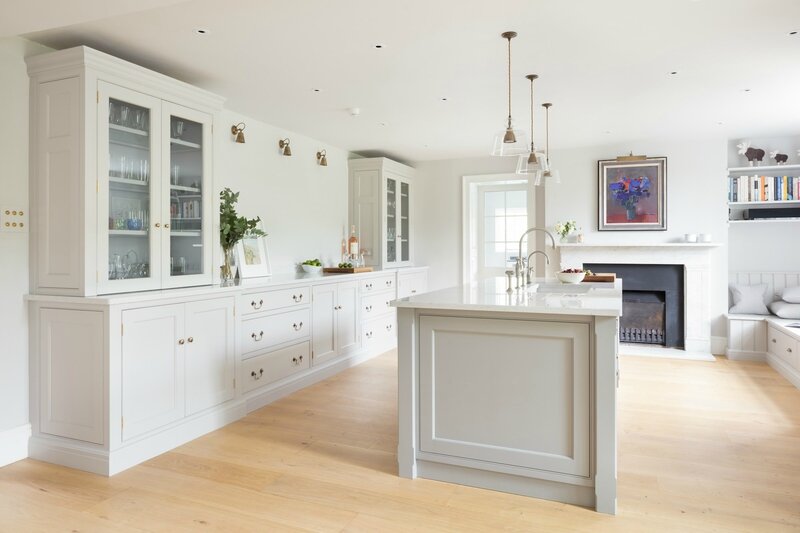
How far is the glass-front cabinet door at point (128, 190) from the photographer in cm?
296

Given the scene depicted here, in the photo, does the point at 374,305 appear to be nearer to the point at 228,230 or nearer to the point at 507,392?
the point at 228,230

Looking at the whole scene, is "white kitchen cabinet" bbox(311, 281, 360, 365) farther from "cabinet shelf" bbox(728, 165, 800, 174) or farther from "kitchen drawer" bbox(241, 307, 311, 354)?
"cabinet shelf" bbox(728, 165, 800, 174)

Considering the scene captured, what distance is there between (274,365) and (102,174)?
190 centimetres

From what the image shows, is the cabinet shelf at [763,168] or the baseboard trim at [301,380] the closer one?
the baseboard trim at [301,380]

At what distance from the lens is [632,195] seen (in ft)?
20.2

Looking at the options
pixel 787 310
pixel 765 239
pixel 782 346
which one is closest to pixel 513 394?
pixel 782 346

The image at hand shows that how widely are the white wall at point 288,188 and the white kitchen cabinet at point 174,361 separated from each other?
1.45m

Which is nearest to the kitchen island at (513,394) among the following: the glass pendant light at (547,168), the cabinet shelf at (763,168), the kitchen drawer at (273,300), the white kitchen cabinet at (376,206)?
the glass pendant light at (547,168)

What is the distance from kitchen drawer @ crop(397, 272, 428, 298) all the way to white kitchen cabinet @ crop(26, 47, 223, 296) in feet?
11.0

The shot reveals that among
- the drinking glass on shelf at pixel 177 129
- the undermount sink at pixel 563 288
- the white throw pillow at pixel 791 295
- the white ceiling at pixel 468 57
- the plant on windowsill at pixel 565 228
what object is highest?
the white ceiling at pixel 468 57

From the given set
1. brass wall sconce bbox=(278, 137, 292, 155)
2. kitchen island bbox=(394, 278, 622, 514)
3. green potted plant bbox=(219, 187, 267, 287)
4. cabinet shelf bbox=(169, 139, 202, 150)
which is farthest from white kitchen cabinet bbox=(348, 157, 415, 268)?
kitchen island bbox=(394, 278, 622, 514)

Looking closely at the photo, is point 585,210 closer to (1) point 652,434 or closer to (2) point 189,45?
(1) point 652,434

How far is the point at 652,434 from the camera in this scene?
3430 millimetres

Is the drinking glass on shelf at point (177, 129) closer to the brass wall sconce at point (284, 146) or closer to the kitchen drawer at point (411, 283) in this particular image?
the brass wall sconce at point (284, 146)
